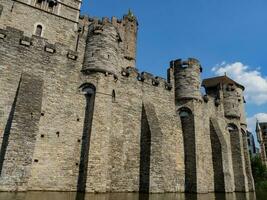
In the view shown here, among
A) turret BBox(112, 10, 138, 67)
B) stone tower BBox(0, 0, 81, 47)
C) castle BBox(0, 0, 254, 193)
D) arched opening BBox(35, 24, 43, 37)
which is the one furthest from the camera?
turret BBox(112, 10, 138, 67)

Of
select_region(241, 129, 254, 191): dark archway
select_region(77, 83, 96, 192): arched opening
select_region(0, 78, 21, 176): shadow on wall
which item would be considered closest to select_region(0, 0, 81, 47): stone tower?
select_region(77, 83, 96, 192): arched opening

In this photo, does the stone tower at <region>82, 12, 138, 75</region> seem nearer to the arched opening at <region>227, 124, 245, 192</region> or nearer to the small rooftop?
the arched opening at <region>227, 124, 245, 192</region>

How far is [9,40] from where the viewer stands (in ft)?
40.0

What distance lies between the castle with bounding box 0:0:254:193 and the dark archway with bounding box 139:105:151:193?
5cm

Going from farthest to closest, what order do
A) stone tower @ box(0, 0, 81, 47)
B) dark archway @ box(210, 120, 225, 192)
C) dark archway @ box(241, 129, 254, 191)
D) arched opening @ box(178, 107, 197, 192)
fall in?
1. dark archway @ box(241, 129, 254, 191)
2. stone tower @ box(0, 0, 81, 47)
3. dark archway @ box(210, 120, 225, 192)
4. arched opening @ box(178, 107, 197, 192)

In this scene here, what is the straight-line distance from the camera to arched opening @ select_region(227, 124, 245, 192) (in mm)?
18781

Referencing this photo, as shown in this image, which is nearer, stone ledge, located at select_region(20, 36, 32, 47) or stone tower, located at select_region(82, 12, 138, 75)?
stone ledge, located at select_region(20, 36, 32, 47)

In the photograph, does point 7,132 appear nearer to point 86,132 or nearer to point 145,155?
point 86,132

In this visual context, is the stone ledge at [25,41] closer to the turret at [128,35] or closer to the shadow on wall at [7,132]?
the shadow on wall at [7,132]

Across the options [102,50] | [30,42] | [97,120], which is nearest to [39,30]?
[30,42]

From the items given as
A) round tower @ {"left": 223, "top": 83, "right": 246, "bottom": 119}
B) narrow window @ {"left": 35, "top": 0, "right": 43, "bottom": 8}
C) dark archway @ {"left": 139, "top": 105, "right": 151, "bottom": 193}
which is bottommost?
dark archway @ {"left": 139, "top": 105, "right": 151, "bottom": 193}

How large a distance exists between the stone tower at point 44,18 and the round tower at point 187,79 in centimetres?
770

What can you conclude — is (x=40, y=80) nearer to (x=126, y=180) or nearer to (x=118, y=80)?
(x=118, y=80)

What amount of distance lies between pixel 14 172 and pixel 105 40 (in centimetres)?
818
